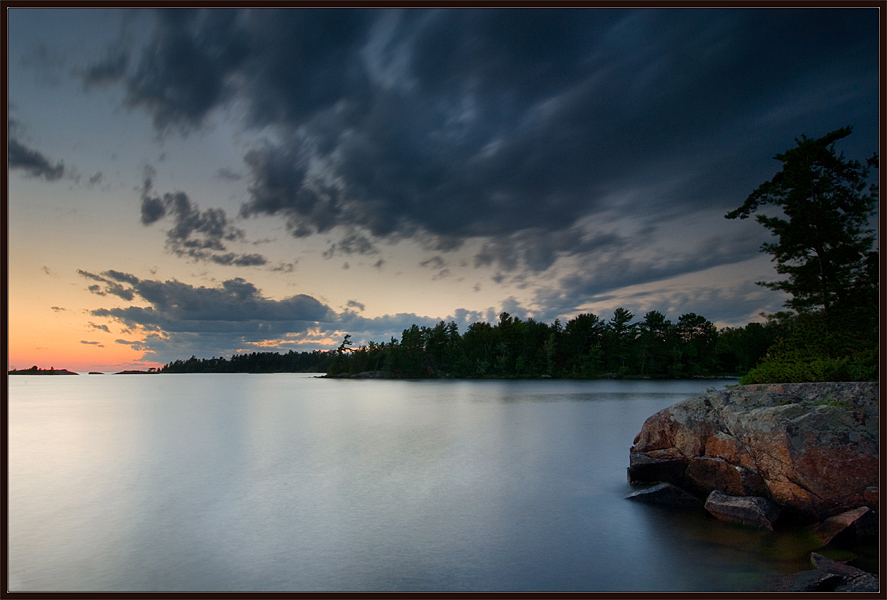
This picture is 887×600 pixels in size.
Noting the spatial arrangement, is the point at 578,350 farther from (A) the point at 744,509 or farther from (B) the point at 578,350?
(A) the point at 744,509

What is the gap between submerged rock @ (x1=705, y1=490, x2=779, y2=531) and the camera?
9695mm

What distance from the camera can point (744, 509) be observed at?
33.0 feet

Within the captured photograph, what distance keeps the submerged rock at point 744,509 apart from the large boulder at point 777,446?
44cm

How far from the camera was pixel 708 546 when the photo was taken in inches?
356

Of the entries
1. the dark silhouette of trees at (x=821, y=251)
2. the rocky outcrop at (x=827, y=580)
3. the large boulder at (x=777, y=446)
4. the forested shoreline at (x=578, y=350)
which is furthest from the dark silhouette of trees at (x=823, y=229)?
the forested shoreline at (x=578, y=350)

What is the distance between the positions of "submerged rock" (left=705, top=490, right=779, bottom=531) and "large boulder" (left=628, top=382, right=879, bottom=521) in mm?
443

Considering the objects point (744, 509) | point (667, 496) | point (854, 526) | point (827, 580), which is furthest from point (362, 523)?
point (854, 526)

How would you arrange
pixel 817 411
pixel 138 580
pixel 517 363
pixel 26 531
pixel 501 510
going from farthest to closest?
pixel 517 363 < pixel 501 510 < pixel 26 531 < pixel 817 411 < pixel 138 580

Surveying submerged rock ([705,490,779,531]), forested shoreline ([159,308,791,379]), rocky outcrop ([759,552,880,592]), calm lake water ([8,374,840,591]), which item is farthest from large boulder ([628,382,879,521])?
forested shoreline ([159,308,791,379])

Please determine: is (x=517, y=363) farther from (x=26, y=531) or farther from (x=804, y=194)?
(x=26, y=531)

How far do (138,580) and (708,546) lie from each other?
426 inches

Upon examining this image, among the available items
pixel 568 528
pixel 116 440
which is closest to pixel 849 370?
pixel 568 528

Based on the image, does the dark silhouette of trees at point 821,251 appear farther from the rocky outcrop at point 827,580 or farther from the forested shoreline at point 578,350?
the forested shoreline at point 578,350

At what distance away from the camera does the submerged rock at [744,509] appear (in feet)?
31.8
